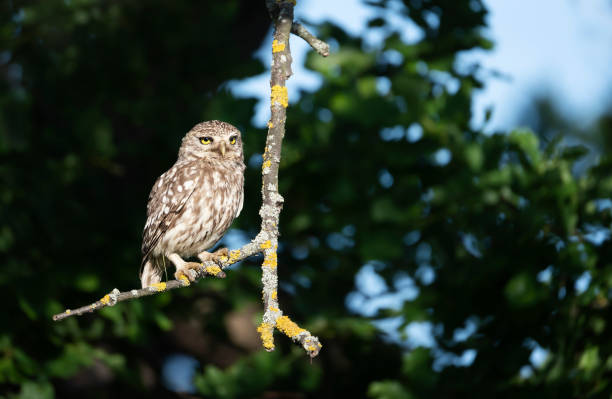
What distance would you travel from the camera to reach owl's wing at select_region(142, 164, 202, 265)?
3309 mm

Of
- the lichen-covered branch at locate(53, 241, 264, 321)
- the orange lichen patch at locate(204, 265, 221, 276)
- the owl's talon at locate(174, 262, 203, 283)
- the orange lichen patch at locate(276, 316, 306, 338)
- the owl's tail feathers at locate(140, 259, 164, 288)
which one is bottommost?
the orange lichen patch at locate(276, 316, 306, 338)

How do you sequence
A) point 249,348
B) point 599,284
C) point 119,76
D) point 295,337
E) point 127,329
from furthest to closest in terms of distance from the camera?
point 249,348
point 119,76
point 127,329
point 599,284
point 295,337

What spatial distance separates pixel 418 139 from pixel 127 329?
104 inches

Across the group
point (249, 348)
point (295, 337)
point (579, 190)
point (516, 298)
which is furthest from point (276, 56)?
point (249, 348)

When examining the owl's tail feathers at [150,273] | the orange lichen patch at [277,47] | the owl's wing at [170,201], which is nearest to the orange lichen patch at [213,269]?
the orange lichen patch at [277,47]

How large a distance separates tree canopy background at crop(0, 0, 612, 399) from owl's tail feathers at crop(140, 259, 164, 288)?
4.46 feet

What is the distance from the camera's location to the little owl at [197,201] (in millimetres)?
3305

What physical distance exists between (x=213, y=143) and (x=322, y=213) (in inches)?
83.4

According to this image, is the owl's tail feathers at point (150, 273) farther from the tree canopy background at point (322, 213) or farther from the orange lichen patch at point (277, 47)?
the orange lichen patch at point (277, 47)

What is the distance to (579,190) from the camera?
14.4ft

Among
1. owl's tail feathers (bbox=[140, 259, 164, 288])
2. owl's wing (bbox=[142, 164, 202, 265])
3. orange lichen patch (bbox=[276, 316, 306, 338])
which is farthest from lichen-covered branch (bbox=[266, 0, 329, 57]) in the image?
owl's tail feathers (bbox=[140, 259, 164, 288])

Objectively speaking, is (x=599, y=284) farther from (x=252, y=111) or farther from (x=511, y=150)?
(x=252, y=111)

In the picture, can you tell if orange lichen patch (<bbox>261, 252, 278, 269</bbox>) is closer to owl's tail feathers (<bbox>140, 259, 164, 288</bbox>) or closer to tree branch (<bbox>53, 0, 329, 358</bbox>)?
tree branch (<bbox>53, 0, 329, 358</bbox>)

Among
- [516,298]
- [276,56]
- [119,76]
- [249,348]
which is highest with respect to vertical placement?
[119,76]
